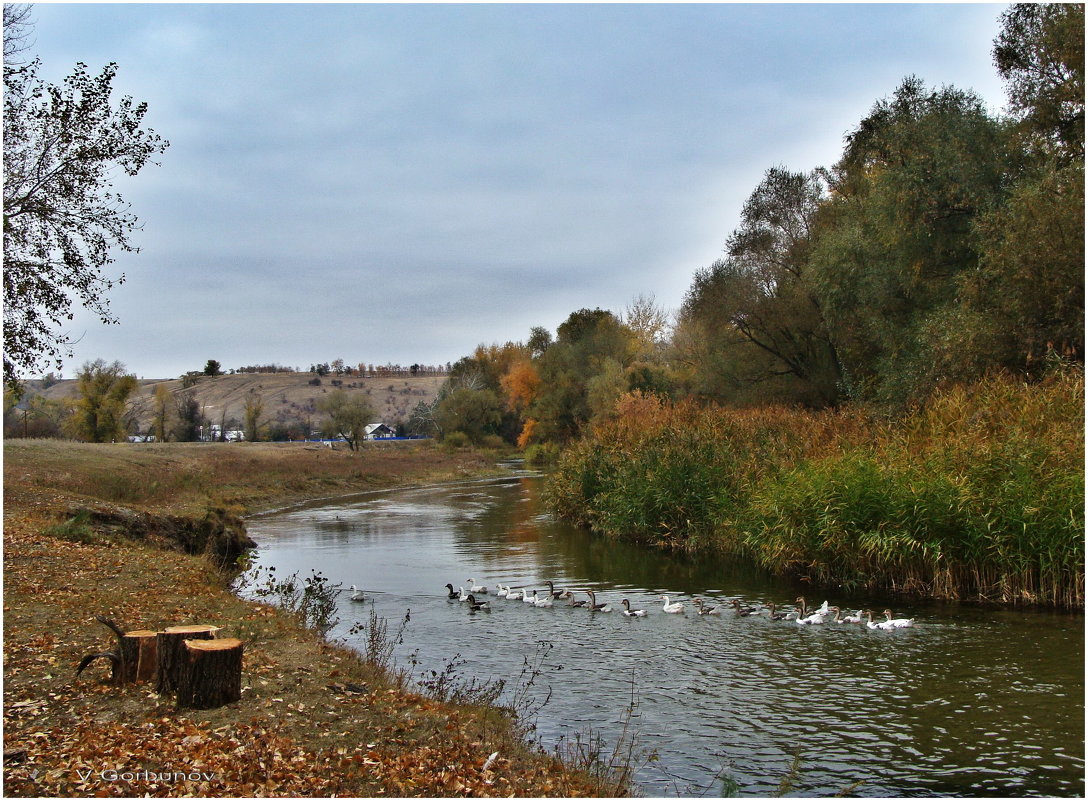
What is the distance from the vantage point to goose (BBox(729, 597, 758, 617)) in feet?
50.1

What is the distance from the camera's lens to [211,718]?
7770 mm

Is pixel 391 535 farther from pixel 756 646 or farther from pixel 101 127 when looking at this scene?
pixel 756 646

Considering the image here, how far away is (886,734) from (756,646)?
12.5ft

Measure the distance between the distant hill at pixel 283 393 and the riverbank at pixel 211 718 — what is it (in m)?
120

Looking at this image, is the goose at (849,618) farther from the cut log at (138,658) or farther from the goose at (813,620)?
the cut log at (138,658)

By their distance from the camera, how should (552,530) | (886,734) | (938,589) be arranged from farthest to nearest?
1. (552,530)
2. (938,589)
3. (886,734)

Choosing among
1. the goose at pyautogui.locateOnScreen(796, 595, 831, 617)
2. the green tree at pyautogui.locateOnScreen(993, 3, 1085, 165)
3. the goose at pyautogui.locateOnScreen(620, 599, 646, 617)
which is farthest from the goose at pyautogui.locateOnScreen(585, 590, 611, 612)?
the green tree at pyautogui.locateOnScreen(993, 3, 1085, 165)

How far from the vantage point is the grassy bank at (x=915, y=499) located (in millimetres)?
14930

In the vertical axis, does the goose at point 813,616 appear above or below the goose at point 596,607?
above

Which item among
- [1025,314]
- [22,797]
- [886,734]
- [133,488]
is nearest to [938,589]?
[886,734]

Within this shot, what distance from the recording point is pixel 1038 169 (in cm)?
2441

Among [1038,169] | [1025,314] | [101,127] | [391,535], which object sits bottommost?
[391,535]

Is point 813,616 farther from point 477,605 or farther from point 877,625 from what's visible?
point 477,605

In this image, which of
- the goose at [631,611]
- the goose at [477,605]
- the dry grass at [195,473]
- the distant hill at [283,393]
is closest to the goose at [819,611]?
the goose at [631,611]
